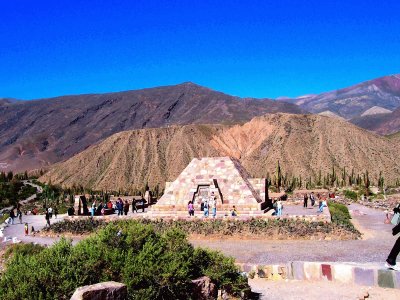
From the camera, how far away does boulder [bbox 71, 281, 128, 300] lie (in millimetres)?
6234

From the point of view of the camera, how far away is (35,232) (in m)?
25.4

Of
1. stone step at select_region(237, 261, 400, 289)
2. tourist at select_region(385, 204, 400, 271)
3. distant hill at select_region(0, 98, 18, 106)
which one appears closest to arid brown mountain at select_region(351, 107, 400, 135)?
distant hill at select_region(0, 98, 18, 106)

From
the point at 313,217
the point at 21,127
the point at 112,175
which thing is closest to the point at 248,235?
the point at 313,217

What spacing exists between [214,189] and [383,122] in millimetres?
160688

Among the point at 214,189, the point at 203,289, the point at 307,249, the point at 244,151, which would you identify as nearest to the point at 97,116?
the point at 244,151

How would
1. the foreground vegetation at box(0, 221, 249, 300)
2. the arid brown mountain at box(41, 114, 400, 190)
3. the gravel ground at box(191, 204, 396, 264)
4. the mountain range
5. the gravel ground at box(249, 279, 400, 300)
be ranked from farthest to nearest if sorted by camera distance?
1. the mountain range
2. the arid brown mountain at box(41, 114, 400, 190)
3. the gravel ground at box(191, 204, 396, 264)
4. the gravel ground at box(249, 279, 400, 300)
5. the foreground vegetation at box(0, 221, 249, 300)

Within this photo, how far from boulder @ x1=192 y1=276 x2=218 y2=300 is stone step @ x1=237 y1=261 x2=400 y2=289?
9.36ft

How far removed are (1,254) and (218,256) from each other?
46.8ft

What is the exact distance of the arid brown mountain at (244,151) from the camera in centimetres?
8175

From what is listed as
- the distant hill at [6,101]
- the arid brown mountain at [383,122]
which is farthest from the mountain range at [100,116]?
the distant hill at [6,101]

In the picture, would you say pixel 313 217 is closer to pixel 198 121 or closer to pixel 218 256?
pixel 218 256

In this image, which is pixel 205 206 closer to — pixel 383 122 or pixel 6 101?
pixel 383 122

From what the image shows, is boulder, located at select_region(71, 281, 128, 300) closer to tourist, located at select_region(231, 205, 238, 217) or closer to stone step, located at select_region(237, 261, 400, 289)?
stone step, located at select_region(237, 261, 400, 289)

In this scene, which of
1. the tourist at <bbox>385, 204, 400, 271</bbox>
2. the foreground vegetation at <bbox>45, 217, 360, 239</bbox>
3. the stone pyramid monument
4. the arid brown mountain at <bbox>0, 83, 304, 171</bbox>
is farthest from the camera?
the arid brown mountain at <bbox>0, 83, 304, 171</bbox>
